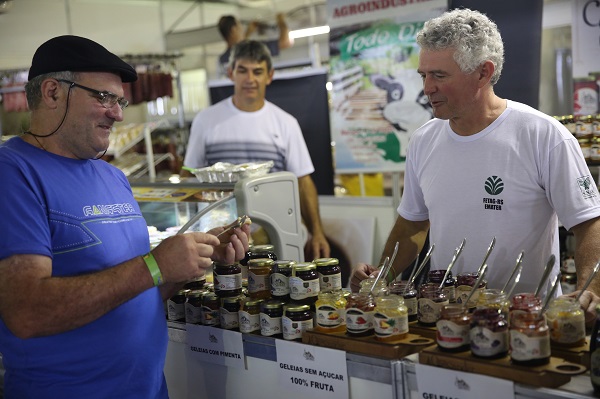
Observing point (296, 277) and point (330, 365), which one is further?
point (296, 277)

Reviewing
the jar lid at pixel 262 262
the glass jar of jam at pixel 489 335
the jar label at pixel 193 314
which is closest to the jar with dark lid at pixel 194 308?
the jar label at pixel 193 314

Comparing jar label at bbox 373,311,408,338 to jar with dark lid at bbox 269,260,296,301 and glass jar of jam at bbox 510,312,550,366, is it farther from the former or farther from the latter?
jar with dark lid at bbox 269,260,296,301

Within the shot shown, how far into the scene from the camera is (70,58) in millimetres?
2098

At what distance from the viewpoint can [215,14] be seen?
478 inches

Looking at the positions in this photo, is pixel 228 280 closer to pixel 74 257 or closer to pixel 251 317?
pixel 251 317

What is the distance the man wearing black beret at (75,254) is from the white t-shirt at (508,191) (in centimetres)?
108

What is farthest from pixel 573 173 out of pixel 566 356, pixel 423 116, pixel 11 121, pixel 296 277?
pixel 11 121

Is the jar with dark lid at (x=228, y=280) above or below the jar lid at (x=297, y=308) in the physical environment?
above

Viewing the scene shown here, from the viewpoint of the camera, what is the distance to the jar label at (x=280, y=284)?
2.34 meters

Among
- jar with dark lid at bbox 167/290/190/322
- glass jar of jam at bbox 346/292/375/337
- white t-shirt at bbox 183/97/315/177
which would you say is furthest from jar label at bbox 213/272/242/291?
white t-shirt at bbox 183/97/315/177

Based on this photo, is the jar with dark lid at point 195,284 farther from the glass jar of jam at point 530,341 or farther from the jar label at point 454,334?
the glass jar of jam at point 530,341

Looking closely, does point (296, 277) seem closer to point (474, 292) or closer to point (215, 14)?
point (474, 292)

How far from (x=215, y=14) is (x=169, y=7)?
99 centimetres

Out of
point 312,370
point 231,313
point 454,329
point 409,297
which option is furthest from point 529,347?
point 231,313
